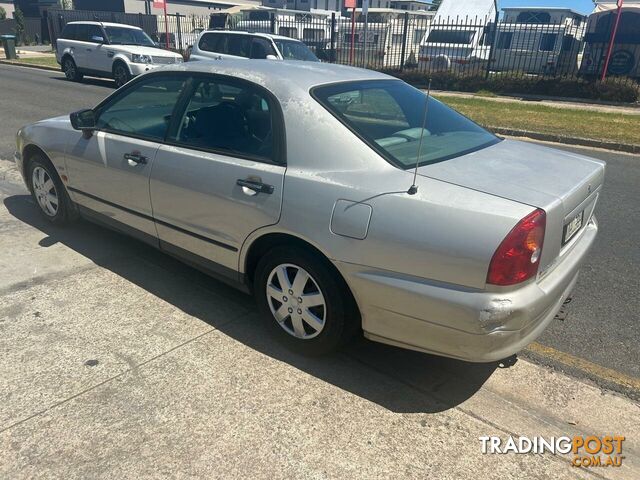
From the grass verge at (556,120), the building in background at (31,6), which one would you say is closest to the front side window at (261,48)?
the grass verge at (556,120)

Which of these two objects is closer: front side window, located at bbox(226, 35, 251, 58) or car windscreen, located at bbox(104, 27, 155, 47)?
front side window, located at bbox(226, 35, 251, 58)

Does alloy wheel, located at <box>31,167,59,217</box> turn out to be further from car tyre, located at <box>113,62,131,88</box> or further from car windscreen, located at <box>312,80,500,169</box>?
car tyre, located at <box>113,62,131,88</box>

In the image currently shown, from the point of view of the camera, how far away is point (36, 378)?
2.79 meters

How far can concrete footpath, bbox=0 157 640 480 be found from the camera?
230cm

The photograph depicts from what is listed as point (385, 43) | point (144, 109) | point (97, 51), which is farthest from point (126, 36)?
point (144, 109)

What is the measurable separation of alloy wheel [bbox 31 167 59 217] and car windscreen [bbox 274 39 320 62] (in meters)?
9.24

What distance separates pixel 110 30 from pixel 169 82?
15.1 meters

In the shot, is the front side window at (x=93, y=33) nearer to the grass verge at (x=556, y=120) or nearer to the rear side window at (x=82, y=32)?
the rear side window at (x=82, y=32)

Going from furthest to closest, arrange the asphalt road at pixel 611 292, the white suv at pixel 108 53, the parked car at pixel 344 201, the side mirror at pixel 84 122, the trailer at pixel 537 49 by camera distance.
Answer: the trailer at pixel 537 49
the white suv at pixel 108 53
the side mirror at pixel 84 122
the asphalt road at pixel 611 292
the parked car at pixel 344 201

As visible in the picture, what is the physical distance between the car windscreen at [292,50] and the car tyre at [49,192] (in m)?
9.24

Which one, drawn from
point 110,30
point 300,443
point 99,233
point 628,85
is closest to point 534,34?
point 628,85

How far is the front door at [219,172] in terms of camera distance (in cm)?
294

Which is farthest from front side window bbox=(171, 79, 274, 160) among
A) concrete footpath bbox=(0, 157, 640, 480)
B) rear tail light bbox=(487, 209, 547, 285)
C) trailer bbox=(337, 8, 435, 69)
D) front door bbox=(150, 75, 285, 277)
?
trailer bbox=(337, 8, 435, 69)

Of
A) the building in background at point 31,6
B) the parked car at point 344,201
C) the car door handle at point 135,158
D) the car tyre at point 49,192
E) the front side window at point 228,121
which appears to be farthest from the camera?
the building in background at point 31,6
